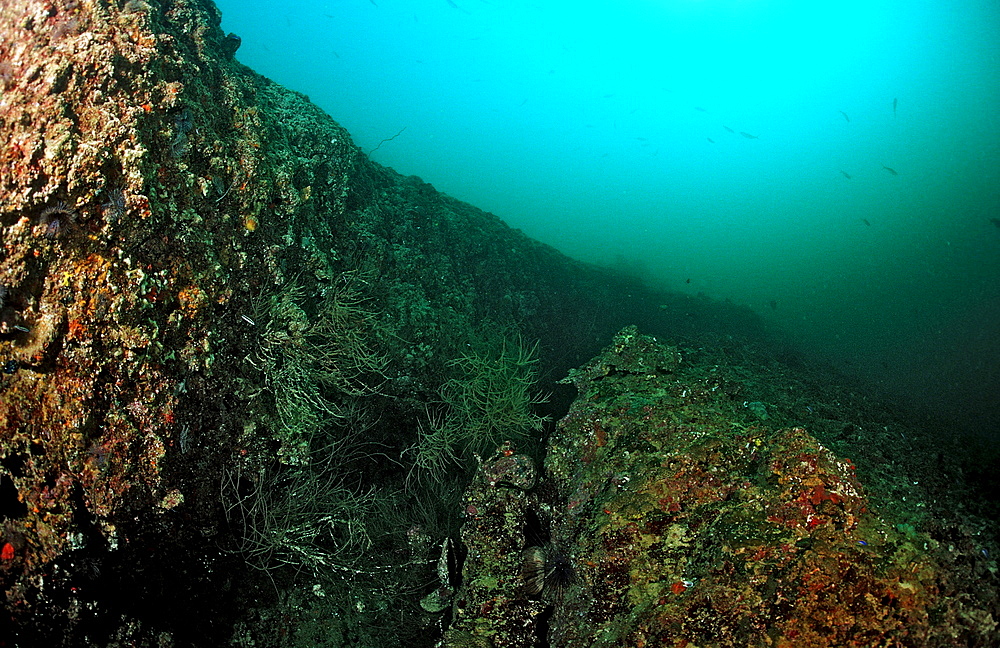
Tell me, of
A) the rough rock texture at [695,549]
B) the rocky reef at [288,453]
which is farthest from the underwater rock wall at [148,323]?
the rough rock texture at [695,549]

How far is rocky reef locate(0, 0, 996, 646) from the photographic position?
2492 millimetres

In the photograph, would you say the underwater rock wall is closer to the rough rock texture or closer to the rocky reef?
the rocky reef

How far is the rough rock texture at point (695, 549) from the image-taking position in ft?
7.41

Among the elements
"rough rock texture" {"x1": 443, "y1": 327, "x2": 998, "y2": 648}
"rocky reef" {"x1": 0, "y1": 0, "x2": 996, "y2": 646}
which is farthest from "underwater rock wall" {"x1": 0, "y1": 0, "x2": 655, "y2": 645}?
"rough rock texture" {"x1": 443, "y1": 327, "x2": 998, "y2": 648}

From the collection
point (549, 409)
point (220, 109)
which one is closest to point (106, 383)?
point (220, 109)

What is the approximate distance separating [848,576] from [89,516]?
458 cm

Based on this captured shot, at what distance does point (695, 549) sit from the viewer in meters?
2.77

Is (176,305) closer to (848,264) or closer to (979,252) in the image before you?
(848,264)

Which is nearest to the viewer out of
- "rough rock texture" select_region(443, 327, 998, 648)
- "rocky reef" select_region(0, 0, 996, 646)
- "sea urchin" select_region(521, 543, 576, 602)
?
"rough rock texture" select_region(443, 327, 998, 648)

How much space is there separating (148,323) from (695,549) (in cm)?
406

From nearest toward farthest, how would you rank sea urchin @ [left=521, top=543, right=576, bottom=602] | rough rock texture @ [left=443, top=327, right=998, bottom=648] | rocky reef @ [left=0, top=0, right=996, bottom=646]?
rough rock texture @ [left=443, top=327, right=998, bottom=648] < rocky reef @ [left=0, top=0, right=996, bottom=646] < sea urchin @ [left=521, top=543, right=576, bottom=602]

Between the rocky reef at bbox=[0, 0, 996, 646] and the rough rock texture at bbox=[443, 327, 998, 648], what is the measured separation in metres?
0.02

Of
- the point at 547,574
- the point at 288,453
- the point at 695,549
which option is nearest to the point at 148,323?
the point at 288,453

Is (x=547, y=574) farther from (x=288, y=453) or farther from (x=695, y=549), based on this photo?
(x=288, y=453)
